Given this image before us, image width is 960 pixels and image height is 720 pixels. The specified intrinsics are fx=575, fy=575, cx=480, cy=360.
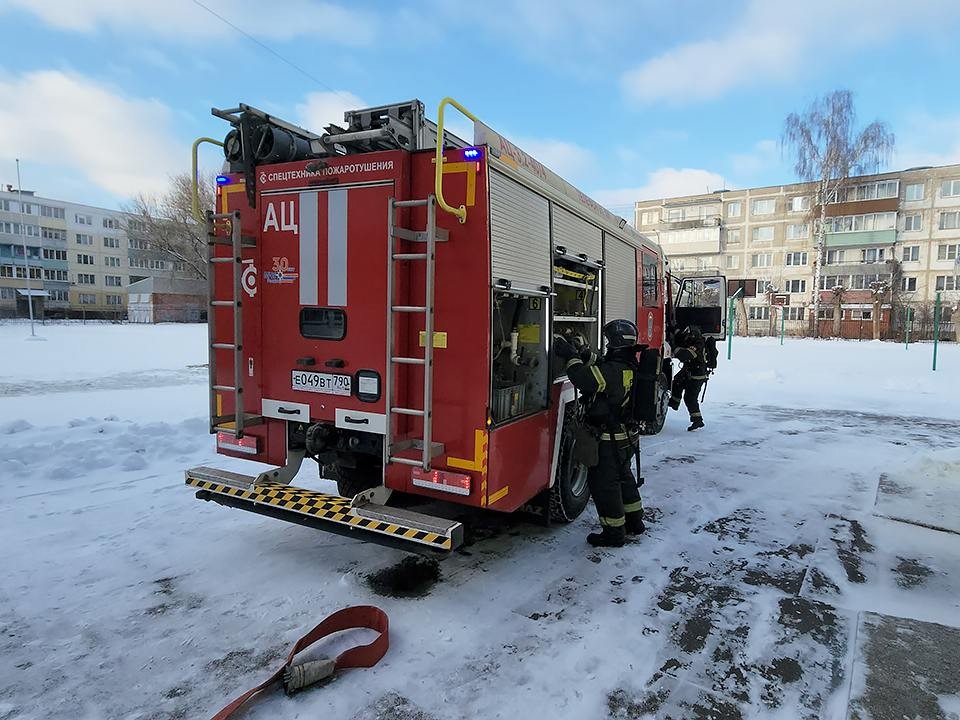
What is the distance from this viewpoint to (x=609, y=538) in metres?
4.60

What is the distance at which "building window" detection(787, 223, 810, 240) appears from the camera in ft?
155

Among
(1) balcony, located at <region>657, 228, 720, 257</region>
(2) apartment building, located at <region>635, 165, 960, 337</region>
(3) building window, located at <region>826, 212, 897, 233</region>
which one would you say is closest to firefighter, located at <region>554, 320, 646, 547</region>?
(2) apartment building, located at <region>635, 165, 960, 337</region>

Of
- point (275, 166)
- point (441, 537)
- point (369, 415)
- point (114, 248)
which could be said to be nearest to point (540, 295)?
point (369, 415)

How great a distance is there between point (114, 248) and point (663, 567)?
8118cm

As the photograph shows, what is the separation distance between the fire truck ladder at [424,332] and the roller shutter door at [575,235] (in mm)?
1277

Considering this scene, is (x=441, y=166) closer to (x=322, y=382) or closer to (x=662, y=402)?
(x=322, y=382)

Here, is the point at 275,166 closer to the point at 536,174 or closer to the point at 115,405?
the point at 536,174

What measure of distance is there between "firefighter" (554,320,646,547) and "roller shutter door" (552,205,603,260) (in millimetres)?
775

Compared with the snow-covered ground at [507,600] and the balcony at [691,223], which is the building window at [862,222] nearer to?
the balcony at [691,223]

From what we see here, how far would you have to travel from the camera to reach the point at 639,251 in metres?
7.39

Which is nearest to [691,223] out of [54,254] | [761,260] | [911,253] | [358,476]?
[761,260]

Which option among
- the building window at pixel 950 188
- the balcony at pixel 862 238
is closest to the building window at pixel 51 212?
the balcony at pixel 862 238

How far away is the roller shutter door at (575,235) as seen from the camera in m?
4.52

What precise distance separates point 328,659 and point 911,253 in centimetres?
5386
